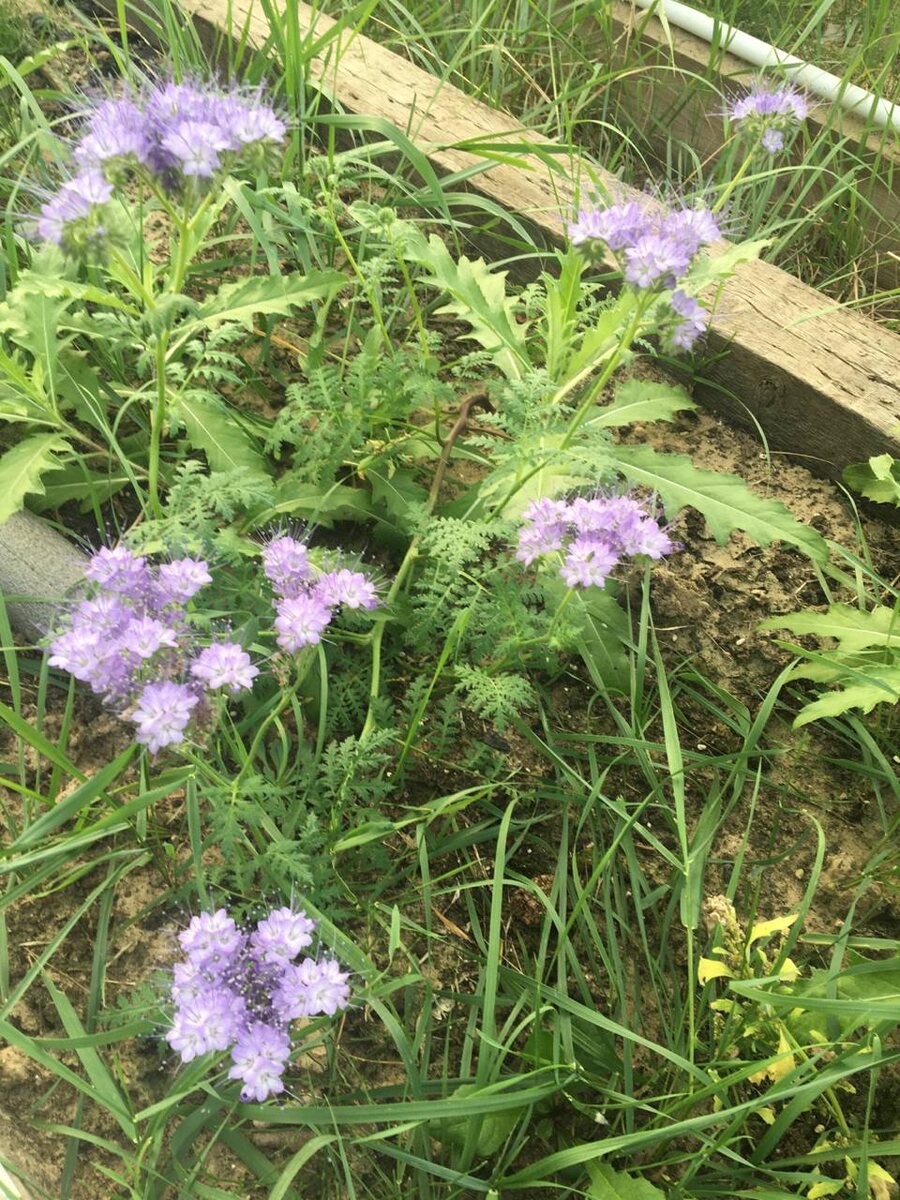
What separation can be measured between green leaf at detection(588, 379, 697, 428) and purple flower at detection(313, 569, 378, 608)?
35.4 inches

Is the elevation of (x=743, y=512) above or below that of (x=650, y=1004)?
above

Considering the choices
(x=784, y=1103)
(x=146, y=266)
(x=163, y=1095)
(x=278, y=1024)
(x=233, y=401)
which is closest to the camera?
(x=278, y=1024)

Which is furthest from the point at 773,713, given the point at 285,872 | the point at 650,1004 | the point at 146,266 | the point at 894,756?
the point at 146,266

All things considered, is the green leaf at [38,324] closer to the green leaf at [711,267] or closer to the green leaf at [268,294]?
the green leaf at [268,294]

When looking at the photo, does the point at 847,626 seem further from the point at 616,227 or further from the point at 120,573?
the point at 120,573

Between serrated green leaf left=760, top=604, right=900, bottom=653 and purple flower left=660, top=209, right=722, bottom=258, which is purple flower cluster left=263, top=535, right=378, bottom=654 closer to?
purple flower left=660, top=209, right=722, bottom=258

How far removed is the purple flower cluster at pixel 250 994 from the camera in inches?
47.3

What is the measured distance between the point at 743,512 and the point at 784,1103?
1126 millimetres

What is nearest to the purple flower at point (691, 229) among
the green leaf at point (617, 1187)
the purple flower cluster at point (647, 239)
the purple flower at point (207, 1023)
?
the purple flower cluster at point (647, 239)

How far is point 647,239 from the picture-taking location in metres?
1.52

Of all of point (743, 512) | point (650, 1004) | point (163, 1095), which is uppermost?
point (743, 512)

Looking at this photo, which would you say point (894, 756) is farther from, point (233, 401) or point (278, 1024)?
point (233, 401)

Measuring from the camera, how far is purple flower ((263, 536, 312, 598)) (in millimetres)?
1473

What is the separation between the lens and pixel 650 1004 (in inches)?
70.3
